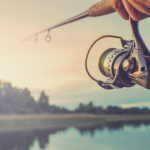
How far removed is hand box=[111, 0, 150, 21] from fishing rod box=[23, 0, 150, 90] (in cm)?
3

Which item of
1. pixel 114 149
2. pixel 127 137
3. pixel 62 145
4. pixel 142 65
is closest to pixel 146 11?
pixel 142 65

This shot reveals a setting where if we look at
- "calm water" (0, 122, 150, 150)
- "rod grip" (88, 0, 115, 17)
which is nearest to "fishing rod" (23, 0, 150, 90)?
"rod grip" (88, 0, 115, 17)

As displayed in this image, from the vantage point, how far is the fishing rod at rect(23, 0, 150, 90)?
596 millimetres

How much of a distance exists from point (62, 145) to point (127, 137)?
7.93 metres

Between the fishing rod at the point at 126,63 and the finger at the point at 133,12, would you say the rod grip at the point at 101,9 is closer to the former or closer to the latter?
the fishing rod at the point at 126,63

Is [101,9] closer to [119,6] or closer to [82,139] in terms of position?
[119,6]

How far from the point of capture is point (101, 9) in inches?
33.1

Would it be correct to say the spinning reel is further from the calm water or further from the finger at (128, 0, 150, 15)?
the calm water

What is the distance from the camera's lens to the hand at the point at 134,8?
544 mm

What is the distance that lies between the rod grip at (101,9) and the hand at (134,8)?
0.14 meters

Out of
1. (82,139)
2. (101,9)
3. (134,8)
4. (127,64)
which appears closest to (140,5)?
(134,8)

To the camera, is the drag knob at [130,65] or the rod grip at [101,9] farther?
the rod grip at [101,9]

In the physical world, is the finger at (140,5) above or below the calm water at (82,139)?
above

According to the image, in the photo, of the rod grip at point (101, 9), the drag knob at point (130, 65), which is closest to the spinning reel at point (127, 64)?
the drag knob at point (130, 65)
